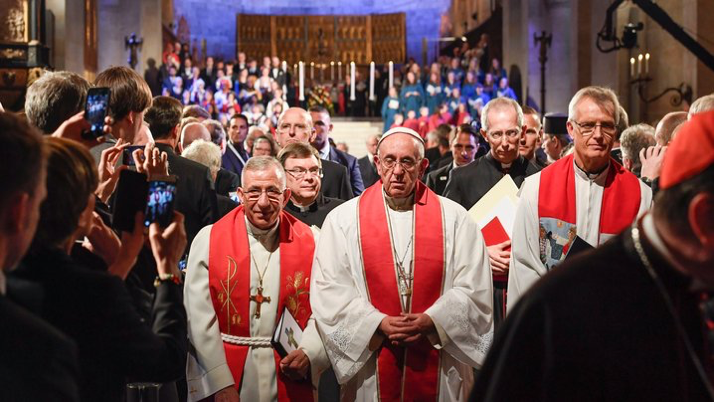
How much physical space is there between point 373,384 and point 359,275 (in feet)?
1.81

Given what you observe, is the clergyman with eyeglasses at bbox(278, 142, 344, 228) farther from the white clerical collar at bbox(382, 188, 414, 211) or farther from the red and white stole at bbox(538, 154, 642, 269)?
the red and white stole at bbox(538, 154, 642, 269)

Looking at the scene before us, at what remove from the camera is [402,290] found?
4.83 m

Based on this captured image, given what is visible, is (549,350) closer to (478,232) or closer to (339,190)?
(478,232)

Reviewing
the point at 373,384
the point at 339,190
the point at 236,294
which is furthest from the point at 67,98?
the point at 339,190

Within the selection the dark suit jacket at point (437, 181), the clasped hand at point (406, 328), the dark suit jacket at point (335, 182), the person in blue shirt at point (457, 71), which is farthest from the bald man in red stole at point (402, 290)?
the person in blue shirt at point (457, 71)

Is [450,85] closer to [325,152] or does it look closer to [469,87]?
[469,87]

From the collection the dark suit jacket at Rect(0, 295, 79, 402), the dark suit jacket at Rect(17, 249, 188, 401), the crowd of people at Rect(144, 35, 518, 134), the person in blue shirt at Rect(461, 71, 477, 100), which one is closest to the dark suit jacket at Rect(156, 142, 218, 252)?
the dark suit jacket at Rect(17, 249, 188, 401)

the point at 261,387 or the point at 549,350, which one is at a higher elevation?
the point at 549,350

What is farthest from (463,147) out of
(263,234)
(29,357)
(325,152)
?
(29,357)

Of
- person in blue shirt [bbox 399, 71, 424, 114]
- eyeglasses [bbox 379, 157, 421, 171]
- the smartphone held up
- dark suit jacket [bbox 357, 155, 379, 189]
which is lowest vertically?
dark suit jacket [bbox 357, 155, 379, 189]

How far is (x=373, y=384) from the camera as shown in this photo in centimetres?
474

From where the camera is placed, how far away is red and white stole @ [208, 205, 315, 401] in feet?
15.7

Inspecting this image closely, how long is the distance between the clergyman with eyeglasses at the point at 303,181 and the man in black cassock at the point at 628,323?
4011 mm

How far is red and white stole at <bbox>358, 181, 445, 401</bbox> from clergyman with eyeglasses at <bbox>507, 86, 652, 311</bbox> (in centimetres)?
42
